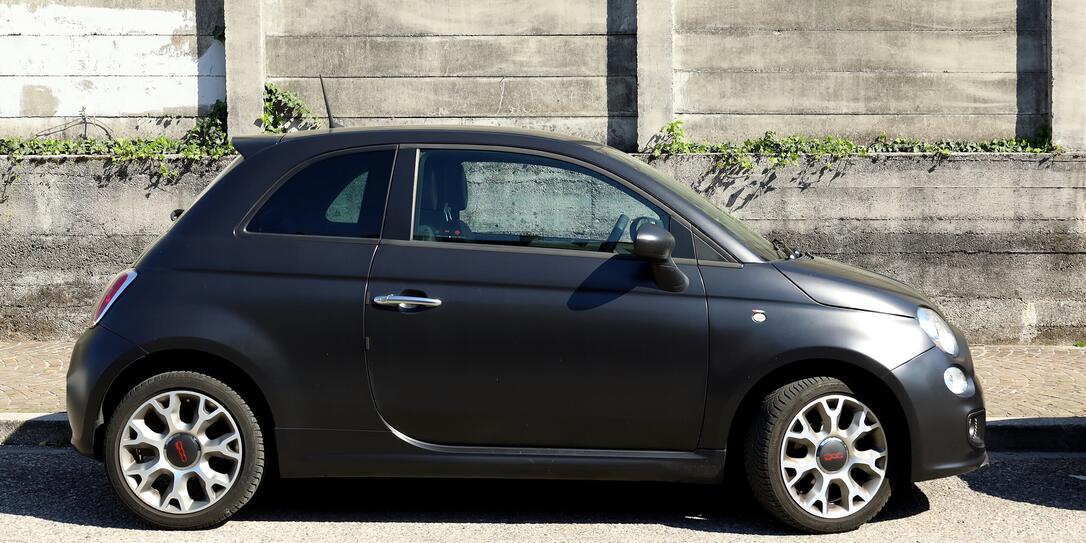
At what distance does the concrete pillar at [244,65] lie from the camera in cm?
929

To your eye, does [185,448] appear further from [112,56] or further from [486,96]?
[112,56]

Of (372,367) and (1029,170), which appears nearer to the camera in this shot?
(372,367)

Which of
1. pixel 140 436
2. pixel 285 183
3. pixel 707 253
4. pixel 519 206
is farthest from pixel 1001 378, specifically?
pixel 140 436

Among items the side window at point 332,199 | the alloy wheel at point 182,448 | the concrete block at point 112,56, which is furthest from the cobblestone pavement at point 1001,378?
the side window at point 332,199

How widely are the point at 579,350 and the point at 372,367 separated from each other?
844 mm

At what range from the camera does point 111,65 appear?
9.41 metres

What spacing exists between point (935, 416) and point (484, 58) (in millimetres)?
5571

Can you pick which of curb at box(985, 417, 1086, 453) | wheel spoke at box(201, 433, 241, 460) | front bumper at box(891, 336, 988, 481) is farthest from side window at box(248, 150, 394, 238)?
curb at box(985, 417, 1086, 453)

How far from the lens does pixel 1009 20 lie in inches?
366

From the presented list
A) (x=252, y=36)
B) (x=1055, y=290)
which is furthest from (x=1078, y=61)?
(x=252, y=36)

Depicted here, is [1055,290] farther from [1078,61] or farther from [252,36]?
[252,36]

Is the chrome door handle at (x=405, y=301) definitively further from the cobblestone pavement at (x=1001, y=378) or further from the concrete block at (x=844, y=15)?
the concrete block at (x=844, y=15)

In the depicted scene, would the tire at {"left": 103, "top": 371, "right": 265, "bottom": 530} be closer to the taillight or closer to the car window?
the taillight

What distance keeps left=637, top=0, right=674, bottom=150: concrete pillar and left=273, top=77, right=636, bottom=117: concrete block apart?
12 cm
